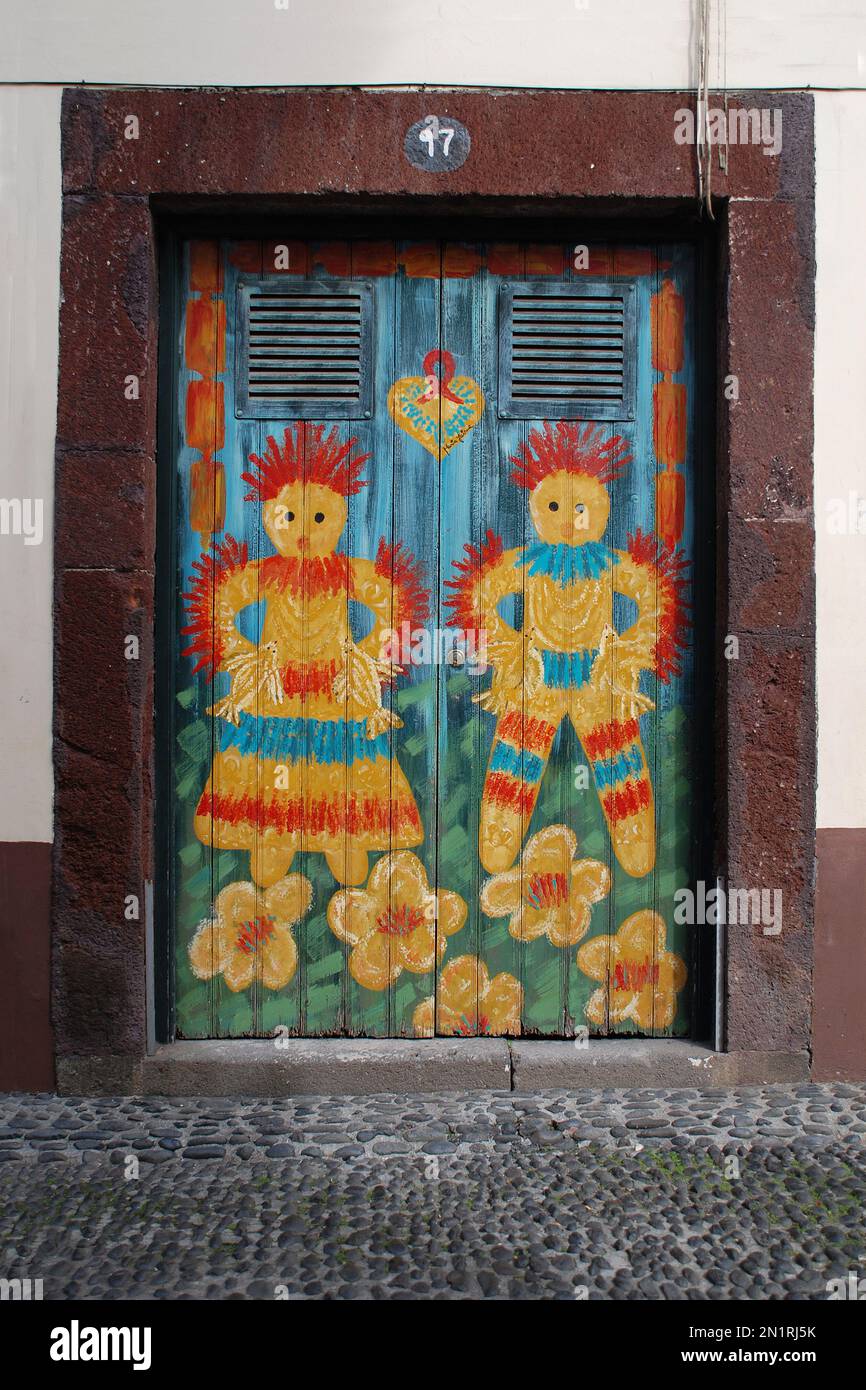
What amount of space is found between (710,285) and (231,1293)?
10.5ft

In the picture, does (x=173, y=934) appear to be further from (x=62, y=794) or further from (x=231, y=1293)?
(x=231, y=1293)

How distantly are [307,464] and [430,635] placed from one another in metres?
0.69

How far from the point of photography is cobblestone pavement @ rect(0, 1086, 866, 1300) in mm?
2355

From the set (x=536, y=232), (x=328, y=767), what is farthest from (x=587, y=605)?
(x=536, y=232)

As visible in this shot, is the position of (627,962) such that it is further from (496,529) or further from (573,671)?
(496,529)

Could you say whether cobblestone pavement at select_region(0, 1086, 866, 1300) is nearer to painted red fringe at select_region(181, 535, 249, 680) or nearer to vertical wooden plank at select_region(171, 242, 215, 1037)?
vertical wooden plank at select_region(171, 242, 215, 1037)

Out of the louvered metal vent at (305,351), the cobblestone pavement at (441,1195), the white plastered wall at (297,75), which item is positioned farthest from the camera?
Answer: the louvered metal vent at (305,351)

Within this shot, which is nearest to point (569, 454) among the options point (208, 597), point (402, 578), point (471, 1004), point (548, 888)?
point (402, 578)

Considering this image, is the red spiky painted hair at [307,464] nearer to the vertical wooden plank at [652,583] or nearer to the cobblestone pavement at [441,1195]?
the vertical wooden plank at [652,583]

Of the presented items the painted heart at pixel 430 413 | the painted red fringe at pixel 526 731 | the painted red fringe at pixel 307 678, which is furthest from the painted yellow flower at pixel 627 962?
the painted heart at pixel 430 413

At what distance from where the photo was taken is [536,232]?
11.5ft

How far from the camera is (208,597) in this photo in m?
3.53

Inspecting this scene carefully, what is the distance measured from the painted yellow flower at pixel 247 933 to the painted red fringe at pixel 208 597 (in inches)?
29.0

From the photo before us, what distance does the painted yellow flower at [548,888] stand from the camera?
3.55m
